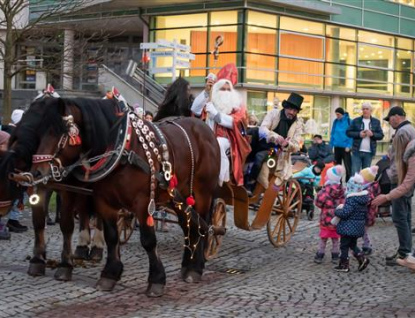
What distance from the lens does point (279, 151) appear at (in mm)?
9672

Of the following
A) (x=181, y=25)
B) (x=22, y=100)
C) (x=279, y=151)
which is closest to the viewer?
(x=279, y=151)

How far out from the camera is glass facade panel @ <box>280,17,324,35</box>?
30234 millimetres

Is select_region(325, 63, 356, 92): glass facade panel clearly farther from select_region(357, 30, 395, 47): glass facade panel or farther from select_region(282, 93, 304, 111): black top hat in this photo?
select_region(282, 93, 304, 111): black top hat

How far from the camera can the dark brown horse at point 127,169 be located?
21.2 feet

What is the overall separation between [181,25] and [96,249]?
22.8 meters

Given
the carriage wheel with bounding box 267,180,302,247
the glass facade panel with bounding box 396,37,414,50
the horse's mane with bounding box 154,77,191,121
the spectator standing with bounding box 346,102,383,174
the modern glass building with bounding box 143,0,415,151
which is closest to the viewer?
the horse's mane with bounding box 154,77,191,121

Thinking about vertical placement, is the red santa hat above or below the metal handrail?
below

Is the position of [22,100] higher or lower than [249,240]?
higher

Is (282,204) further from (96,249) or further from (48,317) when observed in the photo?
(48,317)

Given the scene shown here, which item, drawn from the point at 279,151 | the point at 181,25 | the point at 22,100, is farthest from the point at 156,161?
the point at 181,25

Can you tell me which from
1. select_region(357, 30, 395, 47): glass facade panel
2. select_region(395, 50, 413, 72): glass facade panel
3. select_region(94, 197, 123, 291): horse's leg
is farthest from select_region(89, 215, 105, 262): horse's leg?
select_region(395, 50, 413, 72): glass facade panel

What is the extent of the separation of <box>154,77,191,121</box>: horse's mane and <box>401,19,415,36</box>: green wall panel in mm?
29478

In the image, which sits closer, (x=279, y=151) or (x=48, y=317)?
(x=48, y=317)

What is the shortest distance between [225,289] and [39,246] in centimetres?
202
